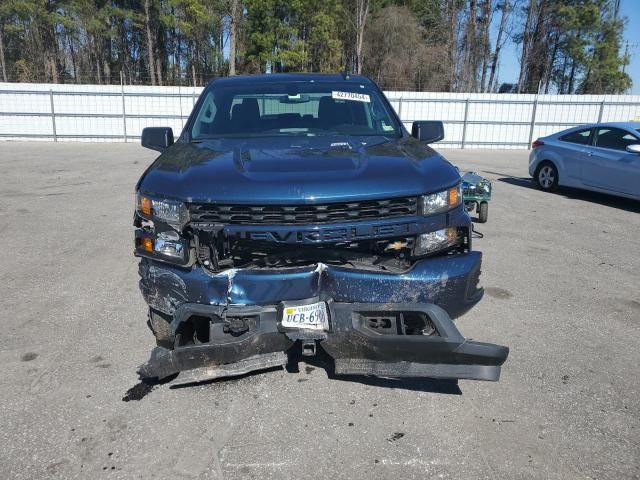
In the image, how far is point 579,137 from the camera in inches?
383

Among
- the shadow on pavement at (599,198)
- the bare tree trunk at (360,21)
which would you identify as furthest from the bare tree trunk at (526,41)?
the shadow on pavement at (599,198)

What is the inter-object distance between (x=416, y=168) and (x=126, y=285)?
3.17 m

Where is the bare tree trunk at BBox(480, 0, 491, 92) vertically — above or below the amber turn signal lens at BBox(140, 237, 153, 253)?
above

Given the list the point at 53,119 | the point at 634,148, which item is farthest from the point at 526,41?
the point at 634,148

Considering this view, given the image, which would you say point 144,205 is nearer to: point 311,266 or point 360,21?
point 311,266

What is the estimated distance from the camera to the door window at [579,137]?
9547mm

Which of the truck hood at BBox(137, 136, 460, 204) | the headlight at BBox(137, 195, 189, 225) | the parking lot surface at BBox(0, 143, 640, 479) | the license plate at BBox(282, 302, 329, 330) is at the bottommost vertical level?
the parking lot surface at BBox(0, 143, 640, 479)

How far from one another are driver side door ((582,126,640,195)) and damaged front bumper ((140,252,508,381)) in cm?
726

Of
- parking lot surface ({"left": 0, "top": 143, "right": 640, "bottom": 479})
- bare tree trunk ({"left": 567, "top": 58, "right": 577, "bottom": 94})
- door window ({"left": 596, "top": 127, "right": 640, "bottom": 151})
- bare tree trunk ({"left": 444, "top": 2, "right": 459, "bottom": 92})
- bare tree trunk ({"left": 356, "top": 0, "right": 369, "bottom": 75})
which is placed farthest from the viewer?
bare tree trunk ({"left": 567, "top": 58, "right": 577, "bottom": 94})

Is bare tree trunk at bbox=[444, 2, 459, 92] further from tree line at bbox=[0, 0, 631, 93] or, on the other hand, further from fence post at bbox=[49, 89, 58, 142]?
fence post at bbox=[49, 89, 58, 142]

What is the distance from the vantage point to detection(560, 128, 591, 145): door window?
9547 millimetres

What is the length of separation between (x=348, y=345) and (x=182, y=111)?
19.5m

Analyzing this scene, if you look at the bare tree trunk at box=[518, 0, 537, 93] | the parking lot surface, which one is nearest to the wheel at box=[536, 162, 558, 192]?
the parking lot surface

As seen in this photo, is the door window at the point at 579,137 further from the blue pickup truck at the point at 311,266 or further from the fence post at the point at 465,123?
the fence post at the point at 465,123
